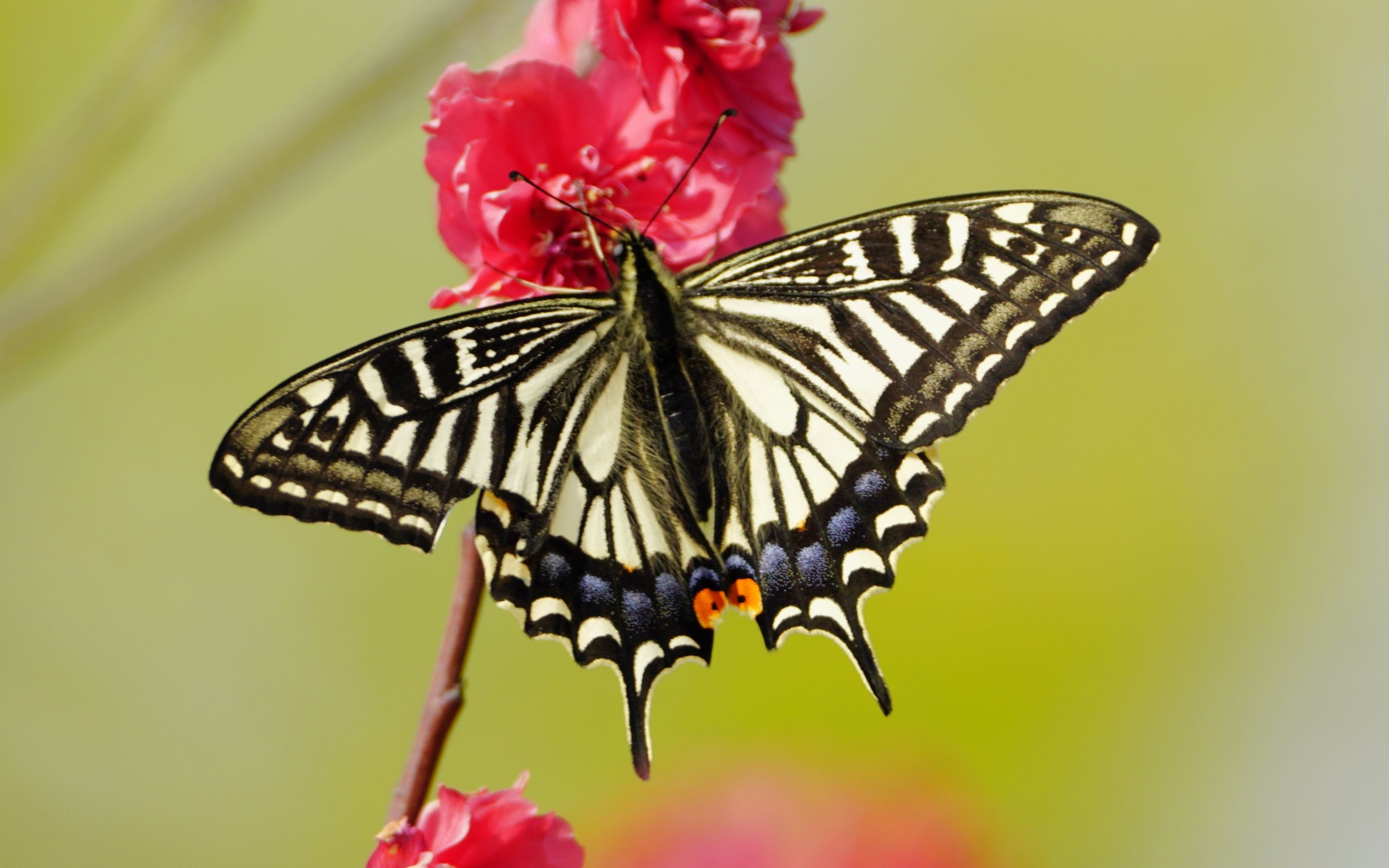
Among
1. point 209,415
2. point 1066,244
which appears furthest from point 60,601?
point 1066,244

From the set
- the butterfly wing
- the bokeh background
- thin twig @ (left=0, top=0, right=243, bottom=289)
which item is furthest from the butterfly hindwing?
the bokeh background

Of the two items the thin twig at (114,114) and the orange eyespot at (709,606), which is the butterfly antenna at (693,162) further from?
the thin twig at (114,114)

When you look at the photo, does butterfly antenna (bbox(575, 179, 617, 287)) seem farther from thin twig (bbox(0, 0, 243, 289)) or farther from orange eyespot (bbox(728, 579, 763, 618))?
thin twig (bbox(0, 0, 243, 289))

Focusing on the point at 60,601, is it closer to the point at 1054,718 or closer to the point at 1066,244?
the point at 1054,718

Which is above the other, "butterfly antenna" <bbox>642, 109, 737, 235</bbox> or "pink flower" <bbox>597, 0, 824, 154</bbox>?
"pink flower" <bbox>597, 0, 824, 154</bbox>

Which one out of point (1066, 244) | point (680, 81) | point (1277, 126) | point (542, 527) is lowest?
point (542, 527)

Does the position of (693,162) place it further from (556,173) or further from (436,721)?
(436,721)

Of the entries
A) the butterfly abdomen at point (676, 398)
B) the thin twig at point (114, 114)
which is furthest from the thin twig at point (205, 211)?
the butterfly abdomen at point (676, 398)

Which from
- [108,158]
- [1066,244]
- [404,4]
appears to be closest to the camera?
[1066,244]
